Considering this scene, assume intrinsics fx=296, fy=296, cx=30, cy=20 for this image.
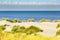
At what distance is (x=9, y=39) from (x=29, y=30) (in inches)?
181

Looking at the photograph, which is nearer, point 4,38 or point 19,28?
point 4,38

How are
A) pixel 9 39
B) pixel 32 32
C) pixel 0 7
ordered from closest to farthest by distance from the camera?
pixel 9 39 → pixel 32 32 → pixel 0 7

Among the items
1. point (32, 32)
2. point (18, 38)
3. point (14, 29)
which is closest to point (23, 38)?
point (18, 38)

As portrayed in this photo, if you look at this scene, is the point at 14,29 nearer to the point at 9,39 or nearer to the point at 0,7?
the point at 9,39

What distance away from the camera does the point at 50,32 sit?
691 inches

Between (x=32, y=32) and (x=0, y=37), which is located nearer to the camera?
(x=0, y=37)

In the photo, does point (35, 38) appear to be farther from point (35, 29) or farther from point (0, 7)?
point (0, 7)

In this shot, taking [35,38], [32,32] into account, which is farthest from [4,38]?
[32,32]

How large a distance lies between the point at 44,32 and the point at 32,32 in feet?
3.68

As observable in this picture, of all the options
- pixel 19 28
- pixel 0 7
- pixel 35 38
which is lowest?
pixel 0 7

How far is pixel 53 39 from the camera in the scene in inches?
513

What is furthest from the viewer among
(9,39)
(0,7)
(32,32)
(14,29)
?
(0,7)

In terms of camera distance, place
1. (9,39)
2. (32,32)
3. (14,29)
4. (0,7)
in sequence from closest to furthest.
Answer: (9,39), (32,32), (14,29), (0,7)

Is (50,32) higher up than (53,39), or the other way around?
(53,39)
